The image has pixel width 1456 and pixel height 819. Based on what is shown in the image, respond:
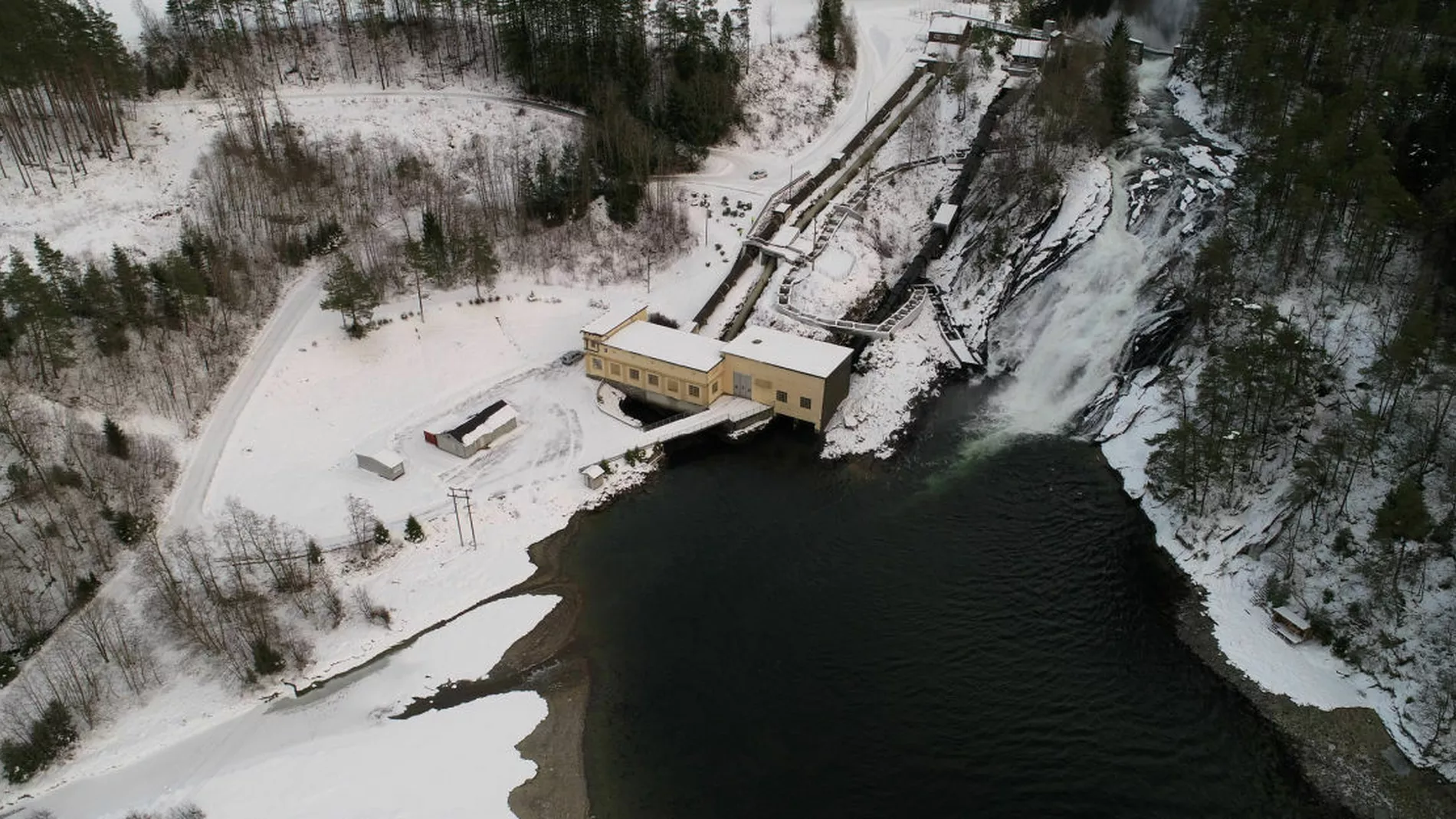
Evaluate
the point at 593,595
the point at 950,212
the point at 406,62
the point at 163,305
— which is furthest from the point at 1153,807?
the point at 406,62

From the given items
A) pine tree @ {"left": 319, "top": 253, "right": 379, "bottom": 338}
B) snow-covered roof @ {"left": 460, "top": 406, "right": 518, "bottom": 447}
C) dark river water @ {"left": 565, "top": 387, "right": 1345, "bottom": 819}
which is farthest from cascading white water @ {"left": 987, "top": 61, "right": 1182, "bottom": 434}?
pine tree @ {"left": 319, "top": 253, "right": 379, "bottom": 338}

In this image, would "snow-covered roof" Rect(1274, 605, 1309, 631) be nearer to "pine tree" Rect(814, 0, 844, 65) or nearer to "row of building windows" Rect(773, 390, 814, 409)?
"row of building windows" Rect(773, 390, 814, 409)

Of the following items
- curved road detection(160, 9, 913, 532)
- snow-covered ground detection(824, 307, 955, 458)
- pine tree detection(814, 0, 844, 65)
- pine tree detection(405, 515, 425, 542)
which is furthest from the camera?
pine tree detection(814, 0, 844, 65)

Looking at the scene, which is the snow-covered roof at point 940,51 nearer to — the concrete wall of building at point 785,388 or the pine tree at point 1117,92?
the pine tree at point 1117,92

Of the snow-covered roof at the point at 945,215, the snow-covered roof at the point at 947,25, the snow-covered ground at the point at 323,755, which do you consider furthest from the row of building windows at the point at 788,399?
the snow-covered roof at the point at 947,25

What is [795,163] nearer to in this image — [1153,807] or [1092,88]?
[1092,88]

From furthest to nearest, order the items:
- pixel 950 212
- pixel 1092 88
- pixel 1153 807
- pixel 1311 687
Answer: pixel 1092 88 < pixel 950 212 < pixel 1311 687 < pixel 1153 807

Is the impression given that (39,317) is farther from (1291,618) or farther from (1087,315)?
(1291,618)
